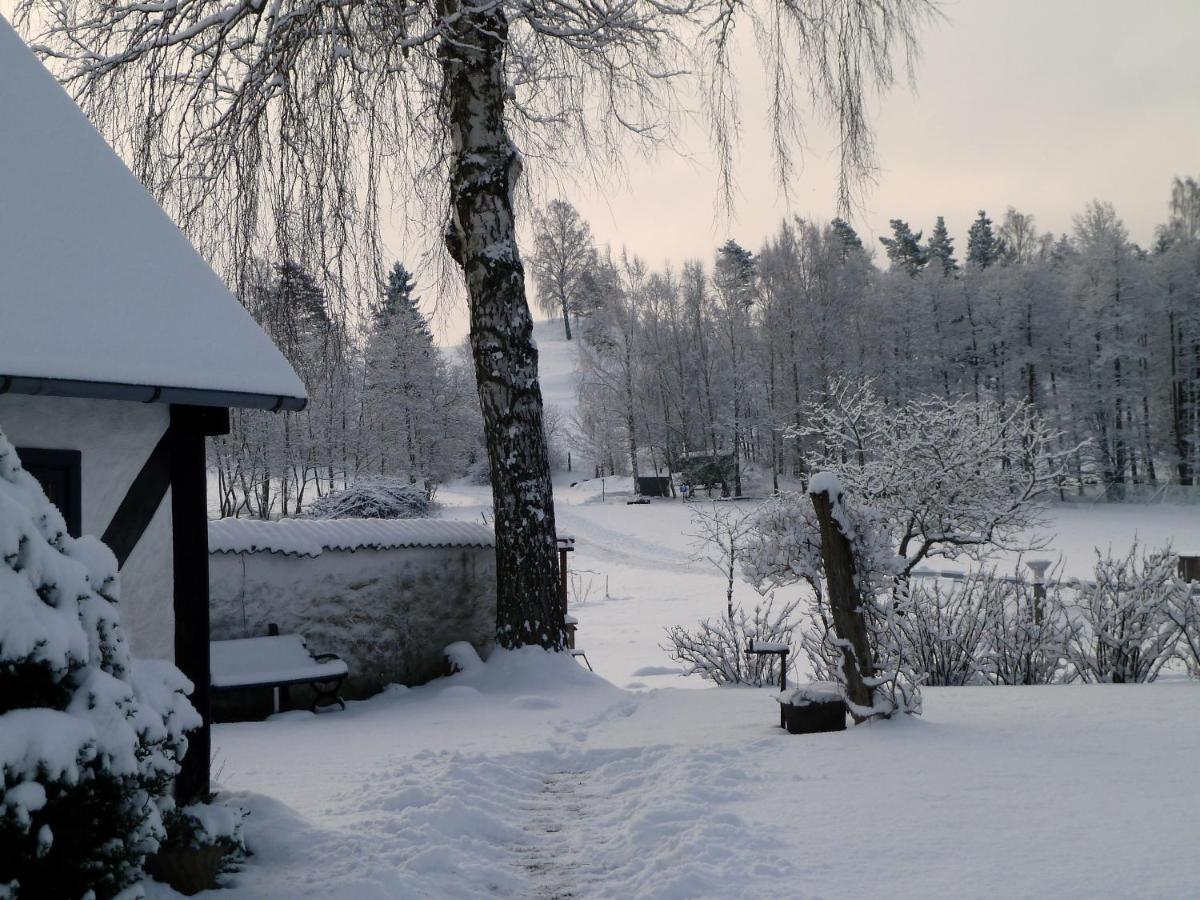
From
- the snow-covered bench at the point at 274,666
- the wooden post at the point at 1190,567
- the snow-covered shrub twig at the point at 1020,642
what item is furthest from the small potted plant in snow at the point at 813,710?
the wooden post at the point at 1190,567

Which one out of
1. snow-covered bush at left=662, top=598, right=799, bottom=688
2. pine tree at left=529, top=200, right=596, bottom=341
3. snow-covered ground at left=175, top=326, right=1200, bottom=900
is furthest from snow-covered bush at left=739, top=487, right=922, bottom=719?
pine tree at left=529, top=200, right=596, bottom=341

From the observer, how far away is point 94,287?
368 centimetres

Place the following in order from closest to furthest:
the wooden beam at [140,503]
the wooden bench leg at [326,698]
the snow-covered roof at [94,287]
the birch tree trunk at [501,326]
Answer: the snow-covered roof at [94,287], the wooden beam at [140,503], the wooden bench leg at [326,698], the birch tree trunk at [501,326]

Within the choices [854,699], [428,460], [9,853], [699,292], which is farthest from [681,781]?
[699,292]

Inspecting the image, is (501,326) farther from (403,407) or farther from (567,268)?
(567,268)

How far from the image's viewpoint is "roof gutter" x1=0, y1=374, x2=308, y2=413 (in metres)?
3.20

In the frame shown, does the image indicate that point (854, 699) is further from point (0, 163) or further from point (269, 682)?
point (0, 163)

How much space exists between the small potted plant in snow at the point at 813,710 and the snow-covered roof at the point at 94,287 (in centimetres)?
351

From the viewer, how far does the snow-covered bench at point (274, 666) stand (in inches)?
272

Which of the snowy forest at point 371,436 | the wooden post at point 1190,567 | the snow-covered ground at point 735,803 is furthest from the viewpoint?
the snowy forest at point 371,436

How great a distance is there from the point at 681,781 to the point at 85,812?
2909 mm

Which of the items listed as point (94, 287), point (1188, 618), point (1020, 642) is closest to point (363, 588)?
point (94, 287)

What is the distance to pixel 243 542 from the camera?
7.45 metres

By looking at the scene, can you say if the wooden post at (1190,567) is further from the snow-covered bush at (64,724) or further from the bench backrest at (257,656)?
the snow-covered bush at (64,724)
